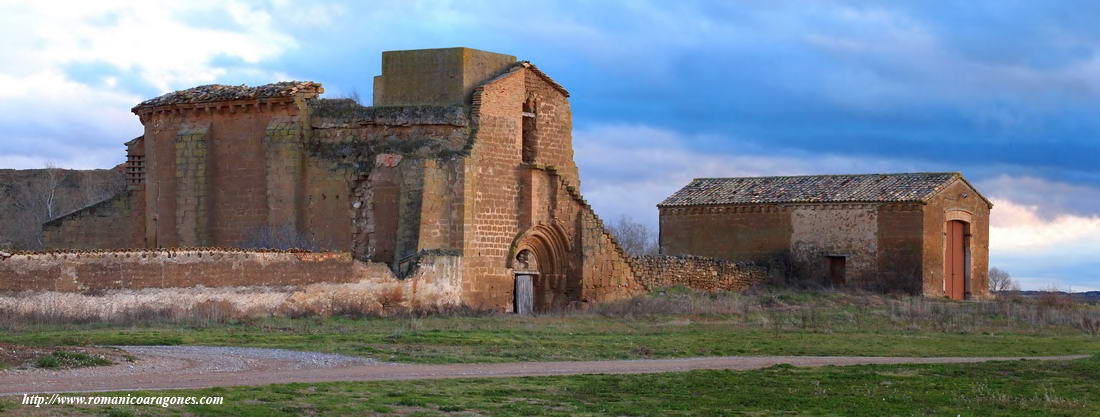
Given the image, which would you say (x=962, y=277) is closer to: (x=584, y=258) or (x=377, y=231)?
(x=584, y=258)

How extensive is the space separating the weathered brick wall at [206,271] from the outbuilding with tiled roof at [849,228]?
1492cm

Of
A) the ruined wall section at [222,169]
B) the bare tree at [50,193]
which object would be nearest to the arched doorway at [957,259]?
the ruined wall section at [222,169]

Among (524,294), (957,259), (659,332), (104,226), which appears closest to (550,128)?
(524,294)

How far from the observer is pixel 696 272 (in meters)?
38.7

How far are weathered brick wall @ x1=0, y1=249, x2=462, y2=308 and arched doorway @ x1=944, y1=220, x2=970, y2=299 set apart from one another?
1760cm

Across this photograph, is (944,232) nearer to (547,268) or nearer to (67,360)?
(547,268)

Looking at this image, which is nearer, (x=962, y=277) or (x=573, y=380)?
(x=573, y=380)

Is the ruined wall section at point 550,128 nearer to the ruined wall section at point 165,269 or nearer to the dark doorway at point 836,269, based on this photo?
the ruined wall section at point 165,269

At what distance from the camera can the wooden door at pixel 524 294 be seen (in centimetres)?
3219

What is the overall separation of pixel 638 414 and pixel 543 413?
0.99 metres

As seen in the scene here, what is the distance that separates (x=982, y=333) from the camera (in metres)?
27.4

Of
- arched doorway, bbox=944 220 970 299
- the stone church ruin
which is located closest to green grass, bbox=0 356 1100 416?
the stone church ruin

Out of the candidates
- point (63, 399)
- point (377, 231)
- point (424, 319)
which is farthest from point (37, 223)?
point (63, 399)

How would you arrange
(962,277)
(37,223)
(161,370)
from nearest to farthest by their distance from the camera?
(161,370) → (962,277) → (37,223)
